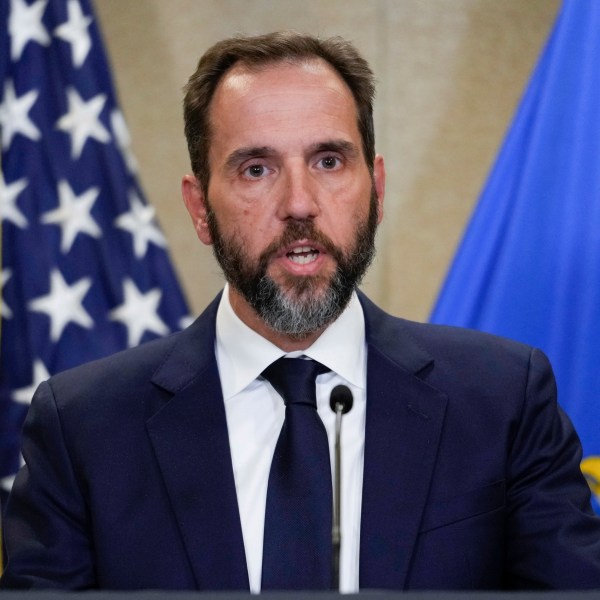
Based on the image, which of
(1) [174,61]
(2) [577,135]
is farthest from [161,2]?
(2) [577,135]

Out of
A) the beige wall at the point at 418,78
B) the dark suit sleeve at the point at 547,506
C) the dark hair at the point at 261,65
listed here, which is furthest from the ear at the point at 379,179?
the beige wall at the point at 418,78

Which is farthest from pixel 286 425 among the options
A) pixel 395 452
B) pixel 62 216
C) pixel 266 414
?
pixel 62 216

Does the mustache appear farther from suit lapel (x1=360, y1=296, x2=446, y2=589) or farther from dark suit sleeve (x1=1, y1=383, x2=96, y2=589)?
dark suit sleeve (x1=1, y1=383, x2=96, y2=589)

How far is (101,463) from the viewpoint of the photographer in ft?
5.98

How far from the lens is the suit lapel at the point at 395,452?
1696 millimetres

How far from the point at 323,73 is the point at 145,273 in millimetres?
1336

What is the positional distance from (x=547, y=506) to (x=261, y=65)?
95 centimetres

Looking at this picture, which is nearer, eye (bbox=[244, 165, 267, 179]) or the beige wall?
eye (bbox=[244, 165, 267, 179])

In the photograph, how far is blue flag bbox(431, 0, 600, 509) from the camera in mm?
2654

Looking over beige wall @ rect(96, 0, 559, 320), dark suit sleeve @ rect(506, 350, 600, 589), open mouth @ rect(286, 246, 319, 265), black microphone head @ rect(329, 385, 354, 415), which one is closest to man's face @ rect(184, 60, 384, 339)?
open mouth @ rect(286, 246, 319, 265)

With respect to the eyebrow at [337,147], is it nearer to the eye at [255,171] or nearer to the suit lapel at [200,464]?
the eye at [255,171]

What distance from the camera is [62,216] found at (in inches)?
119

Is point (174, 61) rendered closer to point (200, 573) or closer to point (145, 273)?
point (145, 273)

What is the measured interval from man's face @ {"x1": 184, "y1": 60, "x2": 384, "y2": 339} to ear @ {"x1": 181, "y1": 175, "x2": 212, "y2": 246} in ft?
0.43
